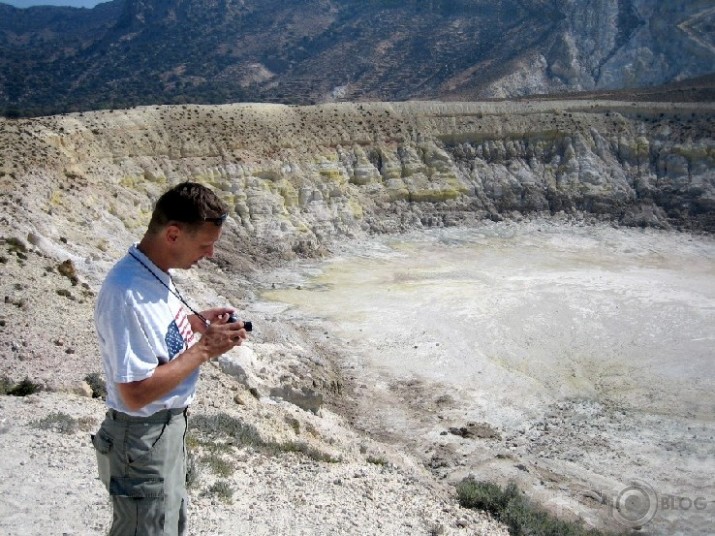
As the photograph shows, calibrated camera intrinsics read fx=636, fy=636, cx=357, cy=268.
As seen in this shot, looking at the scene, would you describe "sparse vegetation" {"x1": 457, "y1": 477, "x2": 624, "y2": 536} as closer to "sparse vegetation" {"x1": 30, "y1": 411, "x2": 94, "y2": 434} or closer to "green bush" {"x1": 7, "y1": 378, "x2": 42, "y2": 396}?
"sparse vegetation" {"x1": 30, "y1": 411, "x2": 94, "y2": 434}

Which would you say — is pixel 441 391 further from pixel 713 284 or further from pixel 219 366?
pixel 713 284

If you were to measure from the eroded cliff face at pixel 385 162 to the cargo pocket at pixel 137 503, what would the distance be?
67.5 feet

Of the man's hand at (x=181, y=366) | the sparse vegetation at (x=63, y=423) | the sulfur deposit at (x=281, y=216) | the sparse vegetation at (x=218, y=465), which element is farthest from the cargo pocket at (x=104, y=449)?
the sparse vegetation at (x=63, y=423)

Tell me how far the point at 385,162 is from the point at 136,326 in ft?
103

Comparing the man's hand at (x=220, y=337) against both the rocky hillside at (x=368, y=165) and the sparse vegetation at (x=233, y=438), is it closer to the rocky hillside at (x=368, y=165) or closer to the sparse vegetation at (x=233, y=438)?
the sparse vegetation at (x=233, y=438)

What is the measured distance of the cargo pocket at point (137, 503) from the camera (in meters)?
3.88

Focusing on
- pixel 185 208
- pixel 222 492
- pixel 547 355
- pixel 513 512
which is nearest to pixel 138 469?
pixel 185 208

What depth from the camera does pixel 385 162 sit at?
113 feet

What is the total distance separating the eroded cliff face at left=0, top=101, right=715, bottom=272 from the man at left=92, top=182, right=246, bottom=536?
20.5m

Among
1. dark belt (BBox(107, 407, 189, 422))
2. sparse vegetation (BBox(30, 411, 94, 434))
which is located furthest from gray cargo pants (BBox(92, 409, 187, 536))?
sparse vegetation (BBox(30, 411, 94, 434))

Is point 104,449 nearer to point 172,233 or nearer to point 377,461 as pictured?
point 172,233

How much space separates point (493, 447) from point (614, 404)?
173 inches

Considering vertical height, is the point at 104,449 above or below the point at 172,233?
below

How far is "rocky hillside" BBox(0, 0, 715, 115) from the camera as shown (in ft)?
264
